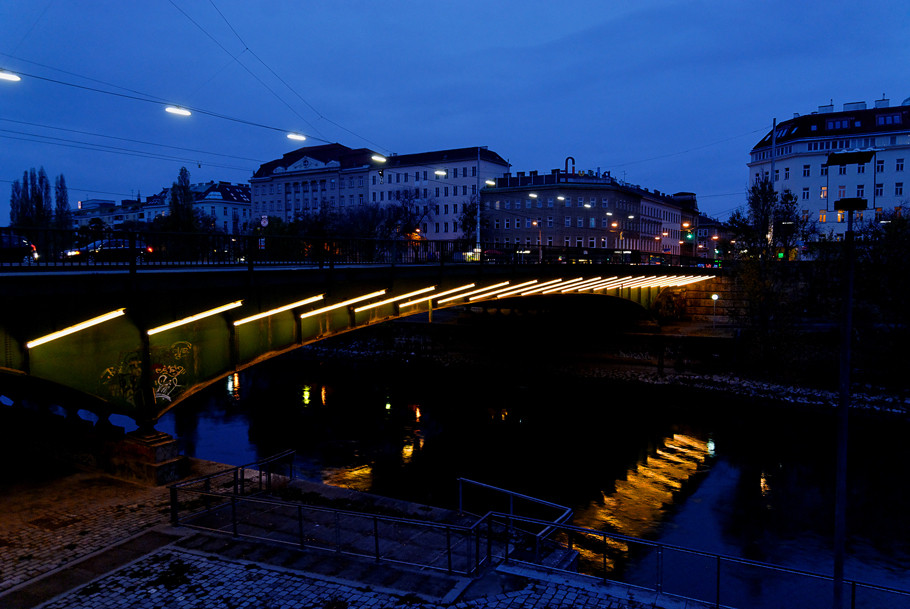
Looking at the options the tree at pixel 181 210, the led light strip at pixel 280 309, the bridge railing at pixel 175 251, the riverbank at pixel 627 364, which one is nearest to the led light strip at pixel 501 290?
the bridge railing at pixel 175 251

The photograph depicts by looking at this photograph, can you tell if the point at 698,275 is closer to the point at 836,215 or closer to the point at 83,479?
the point at 836,215

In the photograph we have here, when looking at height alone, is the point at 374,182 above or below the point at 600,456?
above

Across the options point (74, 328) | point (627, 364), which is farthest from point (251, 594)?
point (627, 364)

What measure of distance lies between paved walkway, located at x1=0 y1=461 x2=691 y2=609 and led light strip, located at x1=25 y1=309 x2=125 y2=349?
3.55 metres

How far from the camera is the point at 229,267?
14805 millimetres

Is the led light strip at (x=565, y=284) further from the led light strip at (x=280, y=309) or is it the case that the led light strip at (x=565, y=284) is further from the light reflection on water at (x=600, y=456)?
the led light strip at (x=280, y=309)

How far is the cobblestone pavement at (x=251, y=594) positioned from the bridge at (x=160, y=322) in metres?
5.09

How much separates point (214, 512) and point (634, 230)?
8079 cm

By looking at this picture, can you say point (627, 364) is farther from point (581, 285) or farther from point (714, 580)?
point (714, 580)

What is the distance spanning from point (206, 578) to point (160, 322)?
6296mm

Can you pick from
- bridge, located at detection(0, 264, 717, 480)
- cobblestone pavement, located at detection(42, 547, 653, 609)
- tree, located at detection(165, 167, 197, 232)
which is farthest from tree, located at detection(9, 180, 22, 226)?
cobblestone pavement, located at detection(42, 547, 653, 609)

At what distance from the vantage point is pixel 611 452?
24172 millimetres

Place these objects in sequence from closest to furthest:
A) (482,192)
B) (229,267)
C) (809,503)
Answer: (229,267), (809,503), (482,192)

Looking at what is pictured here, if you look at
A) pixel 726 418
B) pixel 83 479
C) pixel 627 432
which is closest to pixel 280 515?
pixel 83 479
